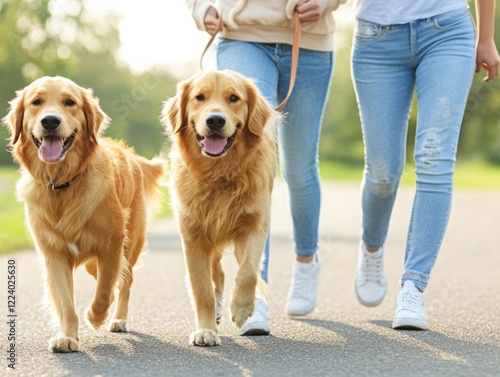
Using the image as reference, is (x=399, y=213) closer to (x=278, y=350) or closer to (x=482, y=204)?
(x=482, y=204)

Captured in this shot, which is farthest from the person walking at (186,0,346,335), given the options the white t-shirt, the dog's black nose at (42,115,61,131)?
the dog's black nose at (42,115,61,131)

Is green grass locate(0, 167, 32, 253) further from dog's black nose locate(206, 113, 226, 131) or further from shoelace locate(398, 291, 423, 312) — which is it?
shoelace locate(398, 291, 423, 312)

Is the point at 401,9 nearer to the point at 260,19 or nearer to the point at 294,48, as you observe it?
the point at 294,48

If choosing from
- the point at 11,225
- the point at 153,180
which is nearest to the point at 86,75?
the point at 11,225

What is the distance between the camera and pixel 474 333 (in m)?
4.97

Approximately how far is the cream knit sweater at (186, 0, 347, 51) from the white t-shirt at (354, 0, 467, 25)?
22cm

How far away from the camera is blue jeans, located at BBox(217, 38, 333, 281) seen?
17.9ft

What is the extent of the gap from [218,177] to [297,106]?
1034 millimetres

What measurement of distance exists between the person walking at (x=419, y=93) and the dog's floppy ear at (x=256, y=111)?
0.74m

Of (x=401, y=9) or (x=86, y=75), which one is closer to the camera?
(x=401, y=9)

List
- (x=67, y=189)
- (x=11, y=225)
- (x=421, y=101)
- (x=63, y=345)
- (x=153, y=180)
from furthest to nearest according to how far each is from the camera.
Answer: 1. (x=11, y=225)
2. (x=153, y=180)
3. (x=421, y=101)
4. (x=67, y=189)
5. (x=63, y=345)

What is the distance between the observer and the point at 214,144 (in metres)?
4.81

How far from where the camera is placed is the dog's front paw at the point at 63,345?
443 cm

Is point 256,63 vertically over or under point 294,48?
under
